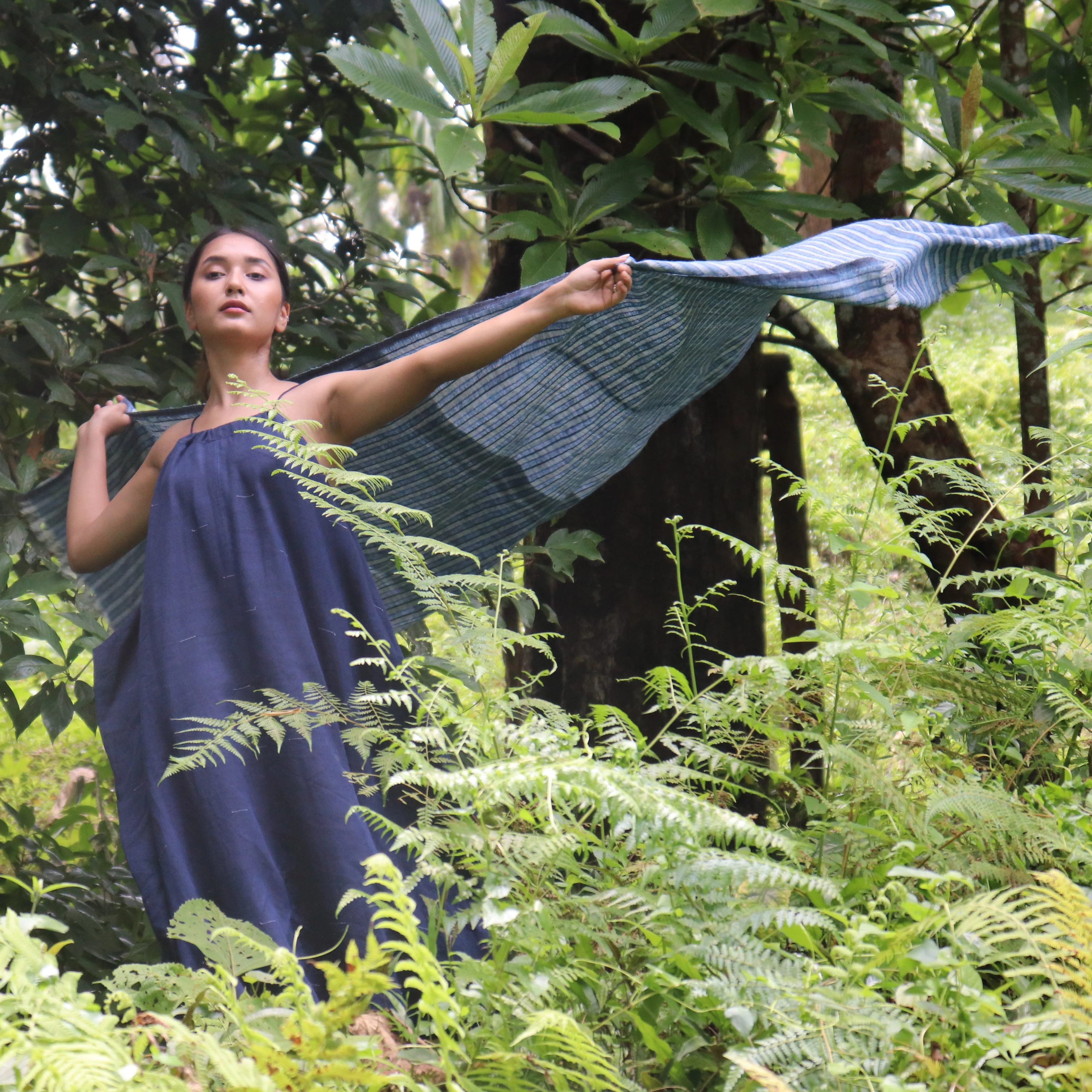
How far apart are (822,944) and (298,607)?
0.92m

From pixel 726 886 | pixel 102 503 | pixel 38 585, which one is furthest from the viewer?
pixel 102 503

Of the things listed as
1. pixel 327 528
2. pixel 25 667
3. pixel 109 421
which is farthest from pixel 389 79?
pixel 25 667

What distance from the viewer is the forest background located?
2.98 feet

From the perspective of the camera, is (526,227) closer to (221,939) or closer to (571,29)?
(571,29)

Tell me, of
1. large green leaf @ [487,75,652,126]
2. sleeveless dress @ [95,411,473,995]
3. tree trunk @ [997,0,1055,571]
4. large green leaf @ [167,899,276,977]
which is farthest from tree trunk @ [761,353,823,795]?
large green leaf @ [167,899,276,977]

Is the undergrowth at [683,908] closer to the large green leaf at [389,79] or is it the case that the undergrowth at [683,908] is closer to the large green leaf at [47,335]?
the large green leaf at [389,79]

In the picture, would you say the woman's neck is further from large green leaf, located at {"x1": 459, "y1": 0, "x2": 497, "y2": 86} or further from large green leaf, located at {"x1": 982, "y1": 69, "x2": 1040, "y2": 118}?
large green leaf, located at {"x1": 982, "y1": 69, "x2": 1040, "y2": 118}

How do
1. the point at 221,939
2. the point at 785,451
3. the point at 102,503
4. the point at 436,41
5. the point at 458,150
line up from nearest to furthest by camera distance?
the point at 221,939, the point at 458,150, the point at 436,41, the point at 102,503, the point at 785,451

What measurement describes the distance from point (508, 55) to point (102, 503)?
3.46ft

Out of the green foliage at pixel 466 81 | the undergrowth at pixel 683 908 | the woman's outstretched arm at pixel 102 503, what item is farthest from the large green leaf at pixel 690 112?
the woman's outstretched arm at pixel 102 503

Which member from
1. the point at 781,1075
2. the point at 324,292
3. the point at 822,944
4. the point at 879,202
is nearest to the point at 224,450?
the point at 324,292

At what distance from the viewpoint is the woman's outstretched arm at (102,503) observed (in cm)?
196

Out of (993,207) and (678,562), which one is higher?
(993,207)

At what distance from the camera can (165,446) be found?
1946mm
